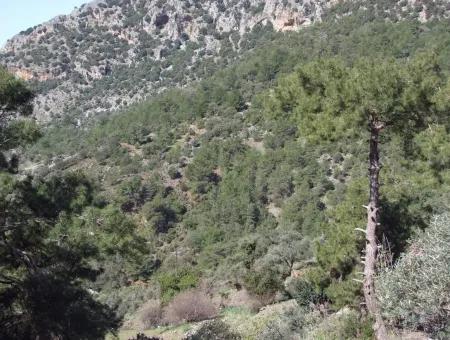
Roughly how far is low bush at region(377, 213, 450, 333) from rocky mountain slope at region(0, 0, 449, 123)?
7854 centimetres

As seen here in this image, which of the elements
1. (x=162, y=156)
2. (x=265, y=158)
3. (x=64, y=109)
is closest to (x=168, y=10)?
(x=64, y=109)

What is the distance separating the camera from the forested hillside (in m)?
9.20

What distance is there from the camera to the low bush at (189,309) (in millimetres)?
22844

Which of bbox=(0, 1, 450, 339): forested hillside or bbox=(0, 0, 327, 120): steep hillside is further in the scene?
bbox=(0, 0, 327, 120): steep hillside

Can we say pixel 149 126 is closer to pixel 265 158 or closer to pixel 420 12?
pixel 265 158

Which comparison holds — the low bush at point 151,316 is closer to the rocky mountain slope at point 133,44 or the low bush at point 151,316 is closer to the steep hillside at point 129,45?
the rocky mountain slope at point 133,44

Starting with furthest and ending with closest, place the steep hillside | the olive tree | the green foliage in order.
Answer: the steep hillside → the green foliage → the olive tree

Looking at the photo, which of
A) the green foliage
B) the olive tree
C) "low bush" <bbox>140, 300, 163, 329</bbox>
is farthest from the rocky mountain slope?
the olive tree

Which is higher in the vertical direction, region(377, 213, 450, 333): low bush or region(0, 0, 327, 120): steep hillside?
region(0, 0, 327, 120): steep hillside

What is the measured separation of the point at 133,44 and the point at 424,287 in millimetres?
115098

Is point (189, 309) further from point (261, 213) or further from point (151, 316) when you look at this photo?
point (261, 213)

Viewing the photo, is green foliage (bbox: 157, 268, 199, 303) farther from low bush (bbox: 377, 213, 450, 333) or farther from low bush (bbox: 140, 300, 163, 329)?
low bush (bbox: 377, 213, 450, 333)

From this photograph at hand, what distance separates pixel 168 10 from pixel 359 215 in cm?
10943

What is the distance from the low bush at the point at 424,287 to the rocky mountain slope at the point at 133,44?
78537 millimetres
